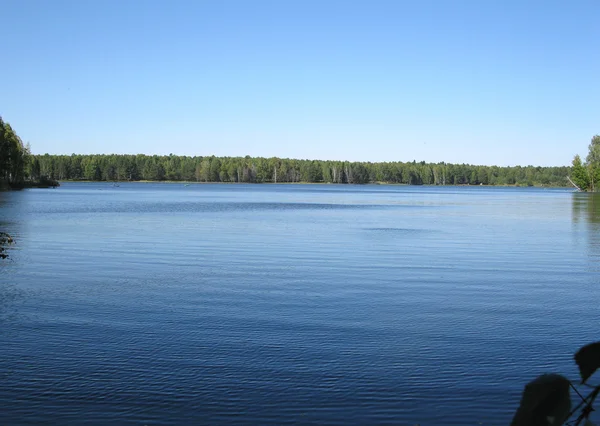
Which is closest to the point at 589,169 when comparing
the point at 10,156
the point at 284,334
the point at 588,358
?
the point at 10,156

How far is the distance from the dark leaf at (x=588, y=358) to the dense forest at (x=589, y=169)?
12429 cm

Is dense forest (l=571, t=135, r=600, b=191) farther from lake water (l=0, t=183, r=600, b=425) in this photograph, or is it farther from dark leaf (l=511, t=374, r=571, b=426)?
dark leaf (l=511, t=374, r=571, b=426)

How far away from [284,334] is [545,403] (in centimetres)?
896

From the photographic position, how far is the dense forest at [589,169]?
117 metres

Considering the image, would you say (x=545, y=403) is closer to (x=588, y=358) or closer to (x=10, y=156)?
(x=588, y=358)

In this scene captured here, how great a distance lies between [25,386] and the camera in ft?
26.0

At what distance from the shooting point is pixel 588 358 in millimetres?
1616

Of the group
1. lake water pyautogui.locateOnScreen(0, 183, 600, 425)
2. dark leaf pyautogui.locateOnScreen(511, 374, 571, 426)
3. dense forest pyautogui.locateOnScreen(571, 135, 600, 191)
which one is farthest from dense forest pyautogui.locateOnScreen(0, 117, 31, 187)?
dense forest pyautogui.locateOnScreen(571, 135, 600, 191)

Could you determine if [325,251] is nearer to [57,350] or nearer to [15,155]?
[57,350]

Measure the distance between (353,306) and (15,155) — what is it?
7282cm

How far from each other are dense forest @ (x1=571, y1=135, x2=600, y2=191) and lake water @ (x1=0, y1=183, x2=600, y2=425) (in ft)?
343

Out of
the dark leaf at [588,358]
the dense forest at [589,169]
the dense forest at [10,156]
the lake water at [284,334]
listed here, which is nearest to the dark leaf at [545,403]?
the dark leaf at [588,358]

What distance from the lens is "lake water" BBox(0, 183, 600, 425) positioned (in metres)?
7.46

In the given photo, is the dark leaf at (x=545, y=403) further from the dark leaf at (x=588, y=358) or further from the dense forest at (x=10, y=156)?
the dense forest at (x=10, y=156)
